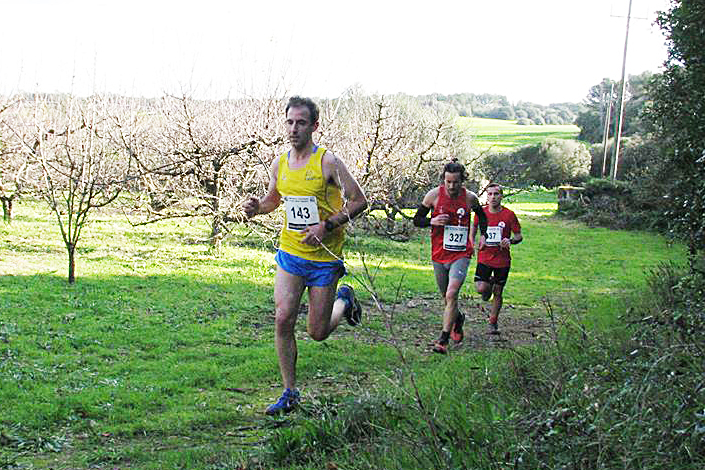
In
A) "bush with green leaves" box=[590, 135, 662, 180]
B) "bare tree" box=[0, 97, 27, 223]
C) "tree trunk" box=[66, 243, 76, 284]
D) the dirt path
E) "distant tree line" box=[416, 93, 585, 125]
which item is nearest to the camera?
the dirt path

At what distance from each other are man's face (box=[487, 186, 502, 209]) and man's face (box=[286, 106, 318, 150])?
455 centimetres

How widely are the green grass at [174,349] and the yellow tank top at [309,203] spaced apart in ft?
3.16

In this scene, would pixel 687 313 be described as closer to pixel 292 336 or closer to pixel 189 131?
pixel 292 336

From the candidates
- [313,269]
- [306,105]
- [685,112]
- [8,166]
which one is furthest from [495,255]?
[8,166]

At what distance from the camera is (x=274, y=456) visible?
4.69 meters

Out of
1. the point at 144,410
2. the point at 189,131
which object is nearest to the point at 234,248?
the point at 189,131

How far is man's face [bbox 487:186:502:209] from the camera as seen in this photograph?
10.3 meters

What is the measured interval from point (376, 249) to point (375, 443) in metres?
17.2

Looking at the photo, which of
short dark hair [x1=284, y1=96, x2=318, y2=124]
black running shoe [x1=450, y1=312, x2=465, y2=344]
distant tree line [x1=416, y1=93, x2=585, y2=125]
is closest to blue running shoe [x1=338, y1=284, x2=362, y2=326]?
short dark hair [x1=284, y1=96, x2=318, y2=124]

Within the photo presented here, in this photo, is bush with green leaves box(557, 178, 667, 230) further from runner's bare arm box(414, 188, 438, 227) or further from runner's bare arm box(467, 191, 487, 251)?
runner's bare arm box(414, 188, 438, 227)

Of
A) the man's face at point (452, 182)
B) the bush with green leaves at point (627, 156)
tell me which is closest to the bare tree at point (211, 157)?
the man's face at point (452, 182)

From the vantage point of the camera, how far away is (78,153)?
1413 cm

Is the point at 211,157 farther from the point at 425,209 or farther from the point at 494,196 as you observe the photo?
the point at 425,209

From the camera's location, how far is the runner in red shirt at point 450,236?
874 centimetres
